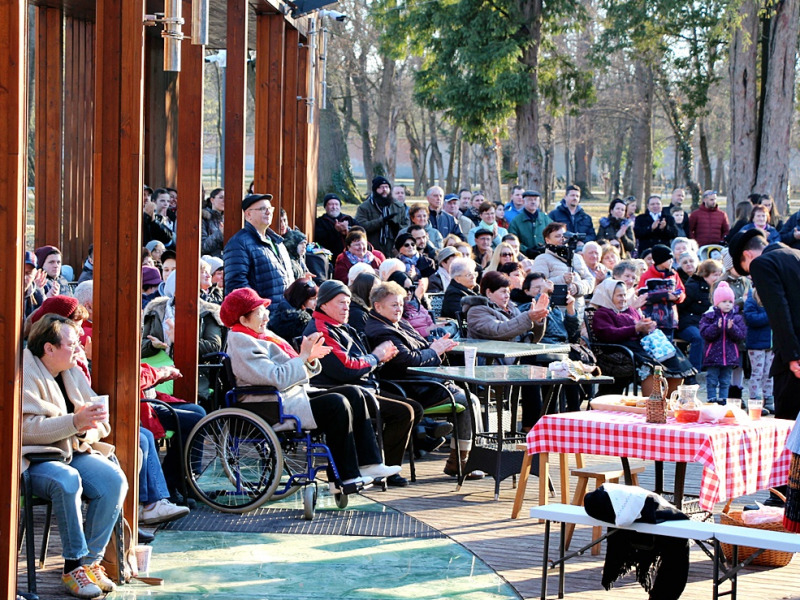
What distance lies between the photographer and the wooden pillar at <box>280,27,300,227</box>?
13656 millimetres

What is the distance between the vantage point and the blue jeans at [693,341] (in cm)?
1250

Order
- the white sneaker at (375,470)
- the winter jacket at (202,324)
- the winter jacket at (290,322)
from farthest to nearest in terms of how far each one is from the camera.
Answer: the winter jacket at (290,322), the winter jacket at (202,324), the white sneaker at (375,470)

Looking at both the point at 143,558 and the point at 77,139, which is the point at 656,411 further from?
the point at 77,139

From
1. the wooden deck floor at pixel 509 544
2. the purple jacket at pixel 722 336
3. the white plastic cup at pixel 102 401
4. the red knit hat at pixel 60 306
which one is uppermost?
the red knit hat at pixel 60 306

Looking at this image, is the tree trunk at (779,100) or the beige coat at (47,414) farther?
the tree trunk at (779,100)

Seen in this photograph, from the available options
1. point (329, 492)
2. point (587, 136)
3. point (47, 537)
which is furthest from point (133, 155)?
point (587, 136)

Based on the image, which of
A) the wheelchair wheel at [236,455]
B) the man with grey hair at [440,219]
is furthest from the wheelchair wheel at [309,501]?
the man with grey hair at [440,219]

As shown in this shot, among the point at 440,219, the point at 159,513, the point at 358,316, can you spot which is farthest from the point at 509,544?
the point at 440,219

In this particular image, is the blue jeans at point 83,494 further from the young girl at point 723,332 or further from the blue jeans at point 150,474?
the young girl at point 723,332

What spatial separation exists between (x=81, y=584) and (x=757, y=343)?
752cm

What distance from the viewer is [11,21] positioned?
14.4 ft

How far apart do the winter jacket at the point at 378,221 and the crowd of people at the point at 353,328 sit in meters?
0.02

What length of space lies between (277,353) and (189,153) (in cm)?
155

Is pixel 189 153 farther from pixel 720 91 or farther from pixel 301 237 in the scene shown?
pixel 720 91
